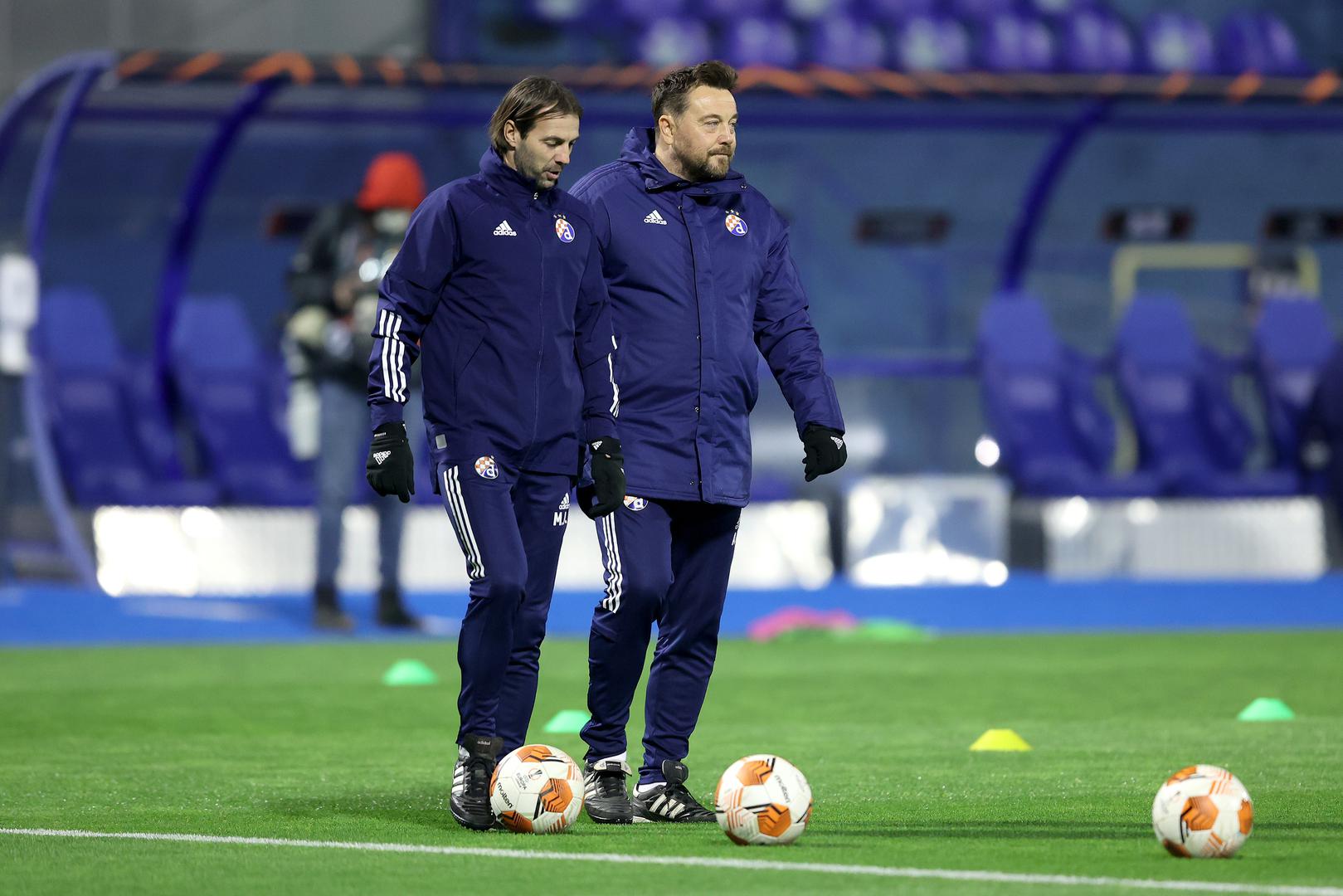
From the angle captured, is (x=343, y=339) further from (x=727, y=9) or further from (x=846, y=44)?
(x=727, y=9)

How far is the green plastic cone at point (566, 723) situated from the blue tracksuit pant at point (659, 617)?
6.44 ft

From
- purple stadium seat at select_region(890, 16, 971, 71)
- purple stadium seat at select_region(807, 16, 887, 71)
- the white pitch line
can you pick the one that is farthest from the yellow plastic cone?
purple stadium seat at select_region(890, 16, 971, 71)

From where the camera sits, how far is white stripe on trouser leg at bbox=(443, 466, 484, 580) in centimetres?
608

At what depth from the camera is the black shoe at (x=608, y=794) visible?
623 centimetres

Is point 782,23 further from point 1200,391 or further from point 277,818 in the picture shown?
point 277,818

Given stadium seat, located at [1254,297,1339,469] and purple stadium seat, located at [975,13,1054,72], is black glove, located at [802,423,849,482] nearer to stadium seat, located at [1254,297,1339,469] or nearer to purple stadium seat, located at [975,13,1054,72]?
stadium seat, located at [1254,297,1339,469]

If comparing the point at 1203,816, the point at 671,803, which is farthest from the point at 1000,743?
the point at 1203,816

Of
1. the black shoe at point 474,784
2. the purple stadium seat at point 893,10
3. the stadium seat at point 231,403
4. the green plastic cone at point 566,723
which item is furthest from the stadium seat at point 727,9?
the black shoe at point 474,784

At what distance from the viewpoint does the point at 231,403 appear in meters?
15.6

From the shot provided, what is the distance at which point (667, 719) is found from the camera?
6344 mm

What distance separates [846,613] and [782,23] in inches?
320

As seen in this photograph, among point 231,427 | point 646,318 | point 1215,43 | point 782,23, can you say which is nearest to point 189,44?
point 782,23

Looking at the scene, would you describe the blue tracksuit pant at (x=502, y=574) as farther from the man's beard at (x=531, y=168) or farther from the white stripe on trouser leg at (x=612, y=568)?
the man's beard at (x=531, y=168)

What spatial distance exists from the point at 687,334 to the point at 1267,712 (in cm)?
Result: 352
